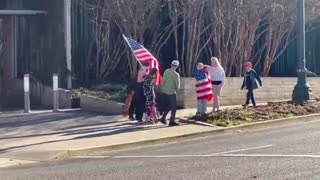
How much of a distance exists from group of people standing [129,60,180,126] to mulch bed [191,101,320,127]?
128 centimetres

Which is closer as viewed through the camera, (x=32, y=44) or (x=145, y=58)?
(x=145, y=58)

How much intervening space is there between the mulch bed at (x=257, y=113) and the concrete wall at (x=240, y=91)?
2204 millimetres

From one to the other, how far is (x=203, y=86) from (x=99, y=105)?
4.26m

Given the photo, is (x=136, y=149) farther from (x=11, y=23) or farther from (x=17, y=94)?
(x=11, y=23)

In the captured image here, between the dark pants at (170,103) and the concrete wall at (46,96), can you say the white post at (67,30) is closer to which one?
the concrete wall at (46,96)

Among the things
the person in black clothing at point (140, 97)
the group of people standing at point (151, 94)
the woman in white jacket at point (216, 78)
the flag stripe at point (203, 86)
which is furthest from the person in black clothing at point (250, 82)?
the person in black clothing at point (140, 97)

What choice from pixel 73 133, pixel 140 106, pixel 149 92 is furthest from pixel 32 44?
pixel 73 133

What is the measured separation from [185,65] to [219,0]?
308cm

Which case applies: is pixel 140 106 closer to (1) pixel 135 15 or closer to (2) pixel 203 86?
(2) pixel 203 86

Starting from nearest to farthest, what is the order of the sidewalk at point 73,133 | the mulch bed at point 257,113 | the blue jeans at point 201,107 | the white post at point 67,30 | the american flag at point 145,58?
the sidewalk at point 73,133
the mulch bed at point 257,113
the american flag at point 145,58
the blue jeans at point 201,107
the white post at point 67,30

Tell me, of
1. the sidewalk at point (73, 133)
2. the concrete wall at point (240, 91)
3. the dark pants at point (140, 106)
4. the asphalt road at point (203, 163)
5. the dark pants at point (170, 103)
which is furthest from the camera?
the concrete wall at point (240, 91)

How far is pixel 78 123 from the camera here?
23.1 metres

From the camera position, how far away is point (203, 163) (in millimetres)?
14805

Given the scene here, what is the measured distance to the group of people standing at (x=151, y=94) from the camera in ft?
72.0
